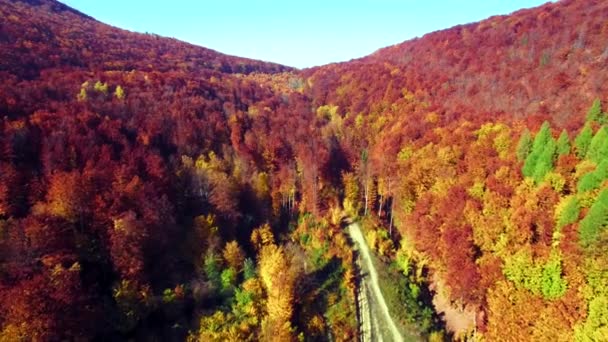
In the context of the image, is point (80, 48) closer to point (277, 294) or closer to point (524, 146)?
point (277, 294)

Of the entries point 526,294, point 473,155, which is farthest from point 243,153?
point 526,294

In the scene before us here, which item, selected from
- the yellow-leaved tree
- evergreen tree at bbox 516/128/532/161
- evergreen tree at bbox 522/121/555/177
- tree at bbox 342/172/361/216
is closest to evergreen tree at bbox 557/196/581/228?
evergreen tree at bbox 522/121/555/177

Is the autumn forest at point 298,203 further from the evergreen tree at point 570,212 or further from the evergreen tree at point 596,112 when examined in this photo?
the evergreen tree at point 596,112

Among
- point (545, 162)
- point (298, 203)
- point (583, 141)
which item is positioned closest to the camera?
point (545, 162)

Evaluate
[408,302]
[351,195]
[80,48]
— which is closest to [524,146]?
[351,195]

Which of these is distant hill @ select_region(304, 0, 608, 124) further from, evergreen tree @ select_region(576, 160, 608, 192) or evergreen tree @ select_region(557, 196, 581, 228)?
evergreen tree @ select_region(557, 196, 581, 228)

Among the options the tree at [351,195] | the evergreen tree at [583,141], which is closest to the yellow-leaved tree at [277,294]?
the tree at [351,195]
